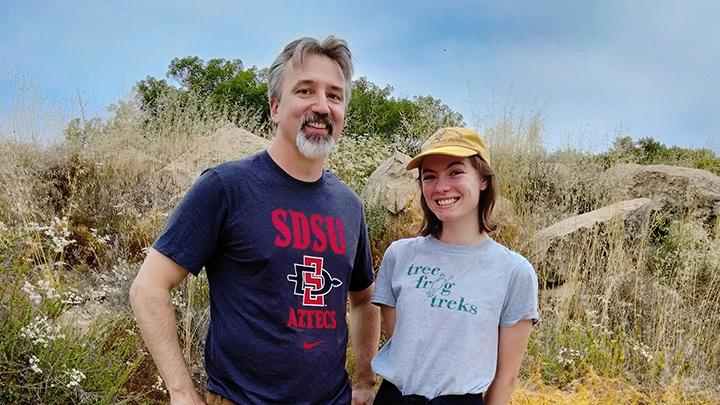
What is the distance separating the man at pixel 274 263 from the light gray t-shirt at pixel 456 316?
0.26m

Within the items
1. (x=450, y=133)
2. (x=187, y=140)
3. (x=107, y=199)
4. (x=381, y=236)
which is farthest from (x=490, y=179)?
(x=187, y=140)

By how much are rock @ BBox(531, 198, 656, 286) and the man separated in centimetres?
395

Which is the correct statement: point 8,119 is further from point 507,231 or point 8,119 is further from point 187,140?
point 507,231

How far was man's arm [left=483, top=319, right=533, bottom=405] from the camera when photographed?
195 centimetres

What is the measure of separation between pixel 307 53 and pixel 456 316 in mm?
1144

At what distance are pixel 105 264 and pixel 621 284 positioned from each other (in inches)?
194

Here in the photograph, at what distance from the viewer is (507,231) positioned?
19.4 ft

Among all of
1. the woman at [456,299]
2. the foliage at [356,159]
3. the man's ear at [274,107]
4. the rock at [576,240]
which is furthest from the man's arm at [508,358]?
the foliage at [356,159]

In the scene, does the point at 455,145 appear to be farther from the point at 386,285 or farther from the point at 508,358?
the point at 508,358

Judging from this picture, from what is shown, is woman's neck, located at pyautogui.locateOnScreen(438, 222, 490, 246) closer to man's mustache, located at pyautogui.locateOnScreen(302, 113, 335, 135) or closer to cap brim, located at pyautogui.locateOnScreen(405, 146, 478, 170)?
cap brim, located at pyautogui.locateOnScreen(405, 146, 478, 170)

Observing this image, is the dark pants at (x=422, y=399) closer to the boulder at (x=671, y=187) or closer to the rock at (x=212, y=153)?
Answer: the rock at (x=212, y=153)

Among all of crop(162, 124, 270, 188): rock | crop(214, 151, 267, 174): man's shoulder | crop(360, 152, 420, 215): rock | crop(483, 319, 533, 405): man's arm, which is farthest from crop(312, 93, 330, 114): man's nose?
crop(162, 124, 270, 188): rock

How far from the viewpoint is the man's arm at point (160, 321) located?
1811 mm

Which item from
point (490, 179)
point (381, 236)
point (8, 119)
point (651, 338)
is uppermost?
point (8, 119)
